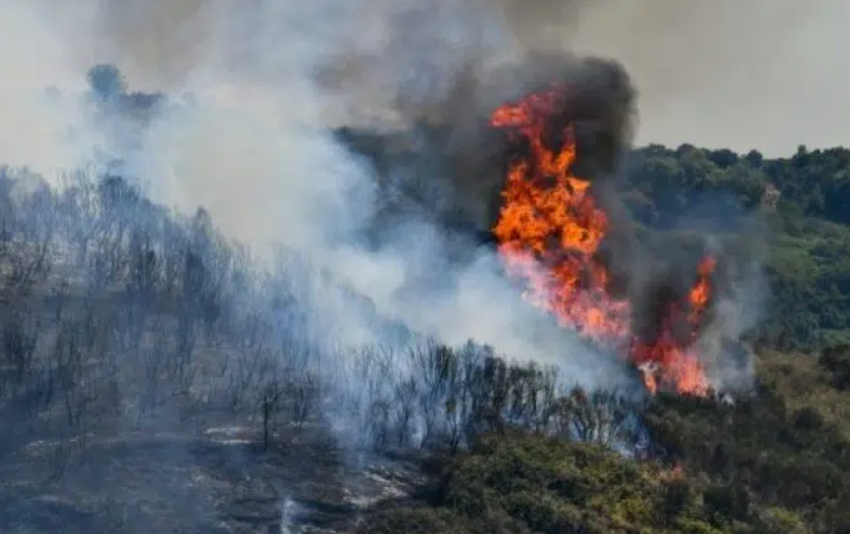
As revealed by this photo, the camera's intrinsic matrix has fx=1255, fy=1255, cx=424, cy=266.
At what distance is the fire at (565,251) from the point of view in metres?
85.1

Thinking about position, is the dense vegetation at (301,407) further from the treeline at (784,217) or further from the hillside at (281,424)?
the treeline at (784,217)

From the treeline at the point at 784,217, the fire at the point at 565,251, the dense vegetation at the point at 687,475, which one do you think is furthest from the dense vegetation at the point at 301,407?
the treeline at the point at 784,217

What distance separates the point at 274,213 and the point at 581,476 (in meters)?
39.1

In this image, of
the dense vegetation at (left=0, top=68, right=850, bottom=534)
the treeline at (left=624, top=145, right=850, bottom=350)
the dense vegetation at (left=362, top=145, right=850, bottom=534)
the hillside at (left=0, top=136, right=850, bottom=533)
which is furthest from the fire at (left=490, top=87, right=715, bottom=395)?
the treeline at (left=624, top=145, right=850, bottom=350)

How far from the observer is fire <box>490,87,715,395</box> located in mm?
85125

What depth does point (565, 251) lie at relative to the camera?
88.1 meters

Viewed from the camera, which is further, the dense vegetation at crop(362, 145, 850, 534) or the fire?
the fire

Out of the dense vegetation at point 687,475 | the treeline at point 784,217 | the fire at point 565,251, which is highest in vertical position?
the treeline at point 784,217

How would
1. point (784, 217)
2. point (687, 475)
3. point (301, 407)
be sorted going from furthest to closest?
point (784, 217) < point (687, 475) < point (301, 407)

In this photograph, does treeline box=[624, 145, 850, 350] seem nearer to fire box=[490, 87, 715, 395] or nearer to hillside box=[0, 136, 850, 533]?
fire box=[490, 87, 715, 395]

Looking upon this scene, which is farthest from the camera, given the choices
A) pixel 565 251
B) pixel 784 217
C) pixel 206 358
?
pixel 784 217

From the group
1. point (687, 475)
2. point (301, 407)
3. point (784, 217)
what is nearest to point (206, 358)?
point (301, 407)

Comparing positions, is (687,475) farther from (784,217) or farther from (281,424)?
(784,217)

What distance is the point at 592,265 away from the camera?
290 ft
